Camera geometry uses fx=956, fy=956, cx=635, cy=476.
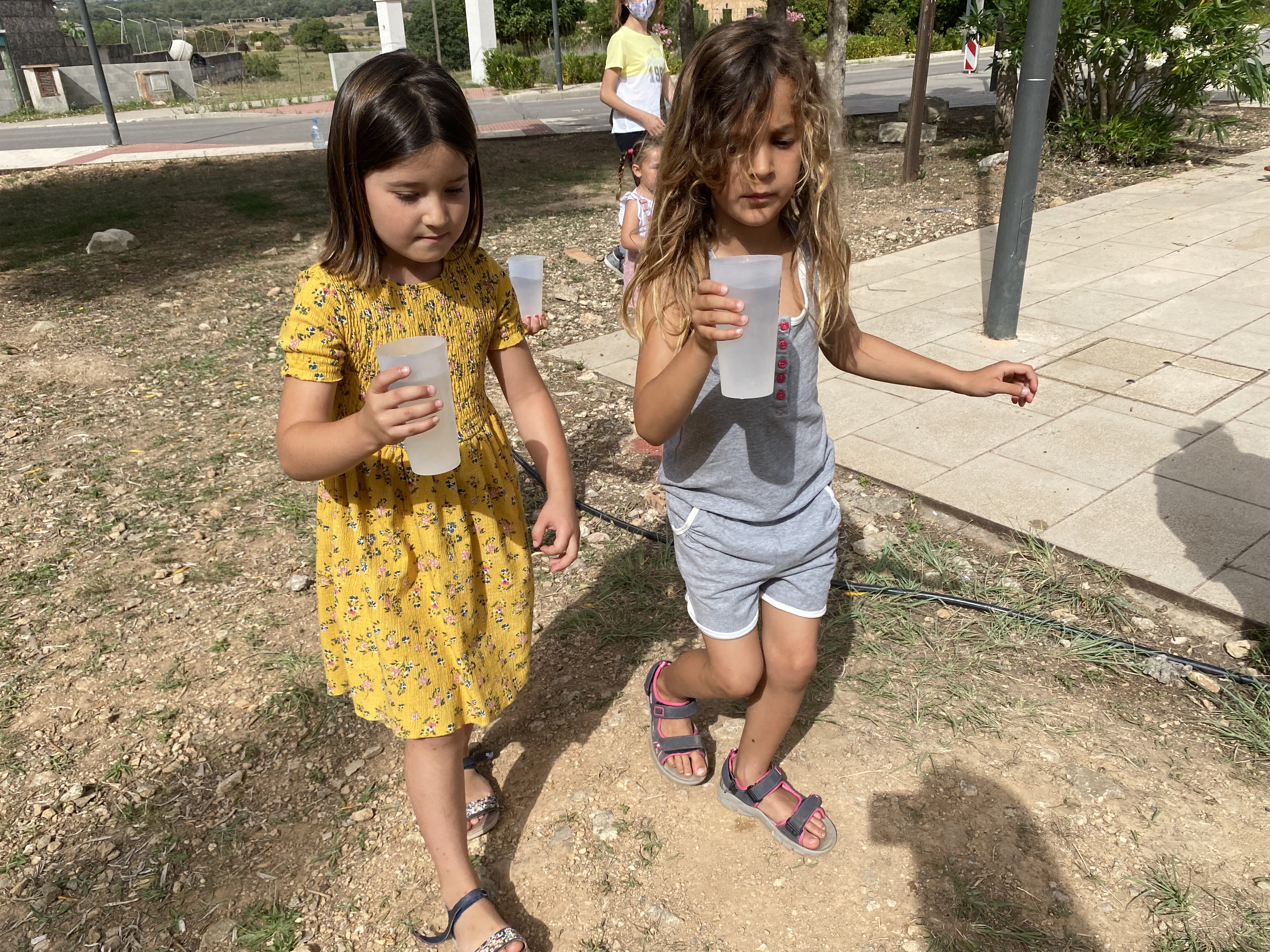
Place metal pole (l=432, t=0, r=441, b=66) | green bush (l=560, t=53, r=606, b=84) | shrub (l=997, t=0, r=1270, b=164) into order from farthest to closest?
green bush (l=560, t=53, r=606, b=84), metal pole (l=432, t=0, r=441, b=66), shrub (l=997, t=0, r=1270, b=164)

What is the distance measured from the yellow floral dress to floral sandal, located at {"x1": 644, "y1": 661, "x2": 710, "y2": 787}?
58cm

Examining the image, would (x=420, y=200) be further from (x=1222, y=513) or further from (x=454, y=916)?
(x=1222, y=513)

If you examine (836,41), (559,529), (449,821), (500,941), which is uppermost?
(836,41)

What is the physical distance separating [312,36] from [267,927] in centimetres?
6536

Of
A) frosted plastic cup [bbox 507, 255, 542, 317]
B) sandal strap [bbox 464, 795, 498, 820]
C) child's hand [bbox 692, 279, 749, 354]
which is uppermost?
child's hand [bbox 692, 279, 749, 354]

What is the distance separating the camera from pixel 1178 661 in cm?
262

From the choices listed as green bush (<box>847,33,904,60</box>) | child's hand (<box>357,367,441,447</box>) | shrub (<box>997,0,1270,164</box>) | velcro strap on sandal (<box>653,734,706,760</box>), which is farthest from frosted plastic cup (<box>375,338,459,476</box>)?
green bush (<box>847,33,904,60</box>)

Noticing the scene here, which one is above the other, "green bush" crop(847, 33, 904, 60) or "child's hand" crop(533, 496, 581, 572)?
"child's hand" crop(533, 496, 581, 572)

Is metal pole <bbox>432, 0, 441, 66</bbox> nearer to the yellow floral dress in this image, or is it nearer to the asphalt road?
the asphalt road

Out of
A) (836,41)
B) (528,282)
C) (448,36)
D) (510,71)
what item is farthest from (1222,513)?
(448,36)

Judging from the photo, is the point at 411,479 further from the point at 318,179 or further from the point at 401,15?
the point at 401,15

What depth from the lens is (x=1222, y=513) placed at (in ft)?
10.8

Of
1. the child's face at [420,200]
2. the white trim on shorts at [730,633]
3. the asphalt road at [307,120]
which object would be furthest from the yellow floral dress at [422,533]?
the asphalt road at [307,120]

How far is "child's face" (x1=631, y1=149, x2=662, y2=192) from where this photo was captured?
12.0 ft
